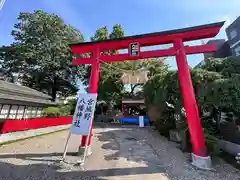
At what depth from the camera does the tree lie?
23641 millimetres

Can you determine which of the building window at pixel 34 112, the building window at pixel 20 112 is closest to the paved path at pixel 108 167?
the building window at pixel 20 112

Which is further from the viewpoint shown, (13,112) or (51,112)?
(51,112)

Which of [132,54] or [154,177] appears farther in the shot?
[132,54]

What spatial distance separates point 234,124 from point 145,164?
4889 mm

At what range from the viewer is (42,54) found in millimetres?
24266

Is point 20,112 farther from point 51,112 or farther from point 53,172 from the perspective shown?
point 53,172

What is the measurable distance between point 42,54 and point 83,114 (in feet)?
69.2

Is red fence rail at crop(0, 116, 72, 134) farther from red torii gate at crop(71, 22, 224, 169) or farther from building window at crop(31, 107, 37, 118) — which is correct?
red torii gate at crop(71, 22, 224, 169)

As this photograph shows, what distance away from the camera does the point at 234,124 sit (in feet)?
26.2

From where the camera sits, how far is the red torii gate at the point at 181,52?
18.8ft

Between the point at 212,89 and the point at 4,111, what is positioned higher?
the point at 212,89

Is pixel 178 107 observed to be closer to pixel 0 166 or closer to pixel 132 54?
pixel 132 54

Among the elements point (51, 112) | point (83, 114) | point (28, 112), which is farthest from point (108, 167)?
point (51, 112)

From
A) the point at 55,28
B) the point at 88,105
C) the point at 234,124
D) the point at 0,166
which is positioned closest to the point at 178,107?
the point at 234,124
